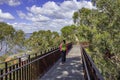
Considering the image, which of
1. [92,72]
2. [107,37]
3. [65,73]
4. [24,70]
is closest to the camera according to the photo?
[92,72]

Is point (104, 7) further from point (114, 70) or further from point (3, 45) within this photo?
point (3, 45)

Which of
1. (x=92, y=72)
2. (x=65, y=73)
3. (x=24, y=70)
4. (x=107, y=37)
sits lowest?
(x=65, y=73)

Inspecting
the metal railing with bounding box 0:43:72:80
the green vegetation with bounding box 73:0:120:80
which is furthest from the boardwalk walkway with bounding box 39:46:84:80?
the green vegetation with bounding box 73:0:120:80

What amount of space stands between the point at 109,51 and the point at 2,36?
26.5 m

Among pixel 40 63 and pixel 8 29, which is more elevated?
pixel 8 29

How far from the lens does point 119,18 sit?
87.7 ft

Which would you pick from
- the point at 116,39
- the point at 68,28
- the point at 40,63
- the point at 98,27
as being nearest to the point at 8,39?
the point at 98,27

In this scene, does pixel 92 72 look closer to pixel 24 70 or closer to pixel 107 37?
pixel 24 70

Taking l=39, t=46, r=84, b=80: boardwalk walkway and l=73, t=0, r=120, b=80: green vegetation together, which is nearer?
l=39, t=46, r=84, b=80: boardwalk walkway

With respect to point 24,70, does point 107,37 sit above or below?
above

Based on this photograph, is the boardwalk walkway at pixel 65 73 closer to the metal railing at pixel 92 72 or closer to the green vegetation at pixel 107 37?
the metal railing at pixel 92 72

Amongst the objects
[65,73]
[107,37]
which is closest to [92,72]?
[65,73]

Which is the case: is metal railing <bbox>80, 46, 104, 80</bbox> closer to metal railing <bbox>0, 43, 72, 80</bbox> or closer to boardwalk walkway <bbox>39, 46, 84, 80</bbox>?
metal railing <bbox>0, 43, 72, 80</bbox>

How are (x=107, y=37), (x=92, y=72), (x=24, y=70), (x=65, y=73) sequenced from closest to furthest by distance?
(x=92, y=72) → (x=24, y=70) → (x=65, y=73) → (x=107, y=37)
